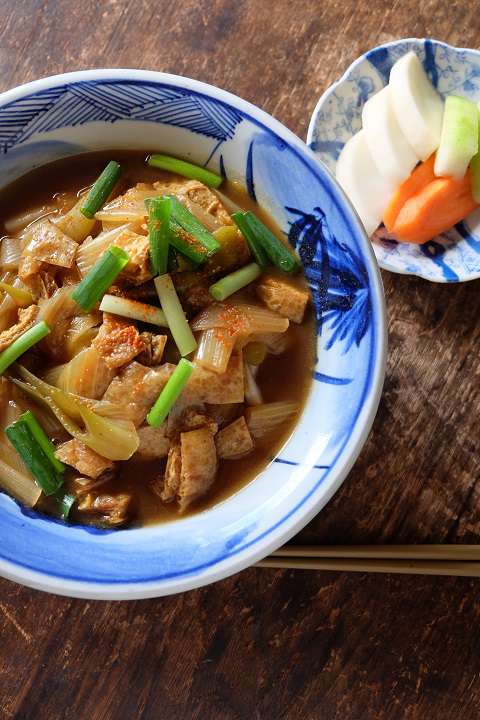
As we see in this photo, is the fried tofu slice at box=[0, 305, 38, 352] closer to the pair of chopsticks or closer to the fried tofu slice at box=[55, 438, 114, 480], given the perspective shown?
the fried tofu slice at box=[55, 438, 114, 480]

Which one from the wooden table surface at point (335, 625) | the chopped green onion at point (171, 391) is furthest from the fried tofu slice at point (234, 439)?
the wooden table surface at point (335, 625)

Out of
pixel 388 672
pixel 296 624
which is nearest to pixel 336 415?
pixel 296 624

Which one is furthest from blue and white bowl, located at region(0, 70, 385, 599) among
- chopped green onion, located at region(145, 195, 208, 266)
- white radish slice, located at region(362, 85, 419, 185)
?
white radish slice, located at region(362, 85, 419, 185)

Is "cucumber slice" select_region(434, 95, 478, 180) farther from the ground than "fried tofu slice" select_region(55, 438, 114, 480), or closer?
farther from the ground

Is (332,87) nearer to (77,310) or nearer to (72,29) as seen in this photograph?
(72,29)

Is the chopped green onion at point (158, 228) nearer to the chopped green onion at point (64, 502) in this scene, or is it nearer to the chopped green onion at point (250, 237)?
the chopped green onion at point (250, 237)

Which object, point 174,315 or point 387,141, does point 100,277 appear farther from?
point 387,141
